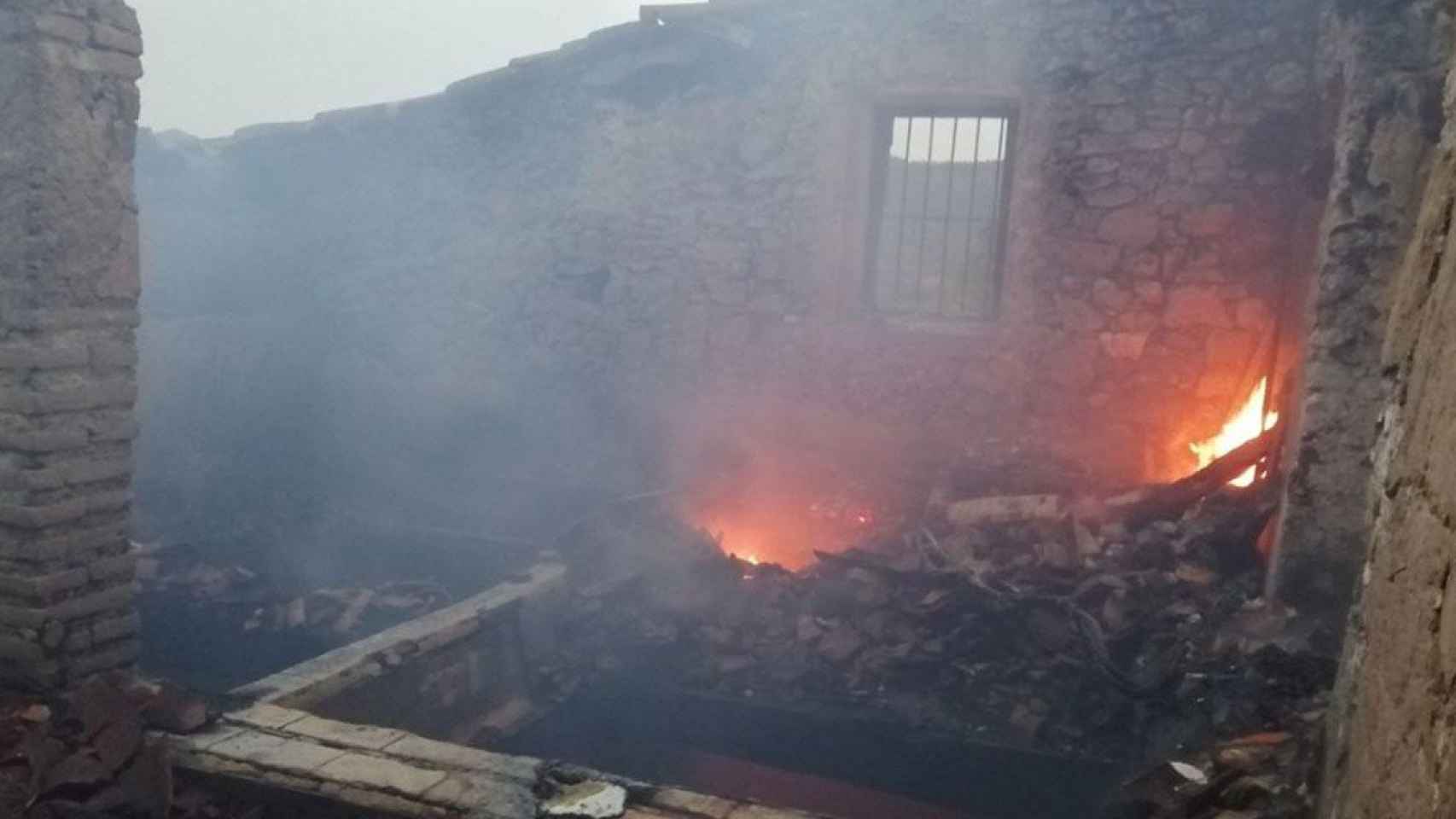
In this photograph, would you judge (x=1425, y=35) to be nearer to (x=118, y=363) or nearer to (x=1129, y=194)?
(x=1129, y=194)

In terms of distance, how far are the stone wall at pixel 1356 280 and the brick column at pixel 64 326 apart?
6.39 meters

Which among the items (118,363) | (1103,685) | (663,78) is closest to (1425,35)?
(1103,685)

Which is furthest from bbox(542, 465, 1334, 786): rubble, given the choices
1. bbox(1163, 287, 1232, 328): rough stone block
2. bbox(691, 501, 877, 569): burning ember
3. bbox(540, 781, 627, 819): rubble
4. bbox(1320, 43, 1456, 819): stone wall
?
bbox(1320, 43, 1456, 819): stone wall

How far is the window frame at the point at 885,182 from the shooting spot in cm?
841

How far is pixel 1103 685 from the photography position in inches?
245

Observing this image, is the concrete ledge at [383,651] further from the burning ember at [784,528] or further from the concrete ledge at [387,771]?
the burning ember at [784,528]

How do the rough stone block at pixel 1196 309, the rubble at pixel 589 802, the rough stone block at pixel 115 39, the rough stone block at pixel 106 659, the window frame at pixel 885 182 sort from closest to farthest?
the rubble at pixel 589 802
the rough stone block at pixel 115 39
the rough stone block at pixel 106 659
the rough stone block at pixel 1196 309
the window frame at pixel 885 182

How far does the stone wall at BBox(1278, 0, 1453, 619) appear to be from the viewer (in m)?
5.47

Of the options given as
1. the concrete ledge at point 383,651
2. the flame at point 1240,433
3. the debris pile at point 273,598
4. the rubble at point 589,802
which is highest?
the flame at point 1240,433

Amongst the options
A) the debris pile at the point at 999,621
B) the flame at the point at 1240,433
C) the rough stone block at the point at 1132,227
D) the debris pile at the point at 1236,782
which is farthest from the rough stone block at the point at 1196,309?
the debris pile at the point at 1236,782

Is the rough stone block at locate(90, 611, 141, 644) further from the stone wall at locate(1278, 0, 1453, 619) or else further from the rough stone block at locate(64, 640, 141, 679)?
the stone wall at locate(1278, 0, 1453, 619)

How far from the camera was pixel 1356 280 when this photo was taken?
5.66m

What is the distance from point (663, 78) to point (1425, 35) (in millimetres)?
5864

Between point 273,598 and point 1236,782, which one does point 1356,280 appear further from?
point 273,598
